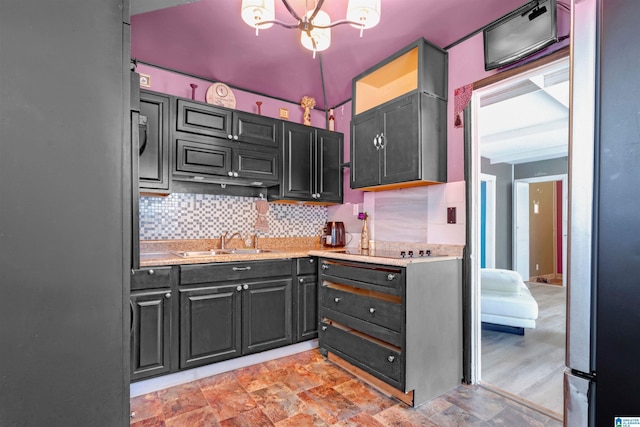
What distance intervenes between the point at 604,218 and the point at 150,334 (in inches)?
96.4

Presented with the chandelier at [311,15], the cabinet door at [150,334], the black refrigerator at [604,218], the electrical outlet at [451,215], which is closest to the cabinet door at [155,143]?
the cabinet door at [150,334]

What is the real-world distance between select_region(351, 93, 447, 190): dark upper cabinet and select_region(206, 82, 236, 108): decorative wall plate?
1293 millimetres

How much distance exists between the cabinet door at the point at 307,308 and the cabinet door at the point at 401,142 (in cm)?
112

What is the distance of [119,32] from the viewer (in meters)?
0.92

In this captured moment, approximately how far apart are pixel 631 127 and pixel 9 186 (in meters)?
1.37

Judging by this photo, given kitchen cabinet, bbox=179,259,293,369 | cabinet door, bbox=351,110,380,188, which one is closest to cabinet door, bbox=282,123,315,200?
cabinet door, bbox=351,110,380,188

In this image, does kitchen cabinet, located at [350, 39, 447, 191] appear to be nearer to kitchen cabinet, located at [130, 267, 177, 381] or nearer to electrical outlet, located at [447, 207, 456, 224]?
electrical outlet, located at [447, 207, 456, 224]

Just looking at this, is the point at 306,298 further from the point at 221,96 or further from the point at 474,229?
the point at 221,96

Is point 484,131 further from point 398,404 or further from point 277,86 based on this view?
point 398,404

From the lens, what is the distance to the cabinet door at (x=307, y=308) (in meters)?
2.83

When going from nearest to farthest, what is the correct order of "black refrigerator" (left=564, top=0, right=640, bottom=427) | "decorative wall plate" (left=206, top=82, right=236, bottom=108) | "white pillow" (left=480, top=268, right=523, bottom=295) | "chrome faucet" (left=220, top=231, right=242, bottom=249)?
"black refrigerator" (left=564, top=0, right=640, bottom=427) < "decorative wall plate" (left=206, top=82, right=236, bottom=108) < "chrome faucet" (left=220, top=231, right=242, bottom=249) < "white pillow" (left=480, top=268, right=523, bottom=295)

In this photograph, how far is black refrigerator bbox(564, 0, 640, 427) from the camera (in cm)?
61

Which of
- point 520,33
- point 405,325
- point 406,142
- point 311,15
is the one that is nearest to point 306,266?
point 405,325

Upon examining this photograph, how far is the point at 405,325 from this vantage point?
2.00 metres
